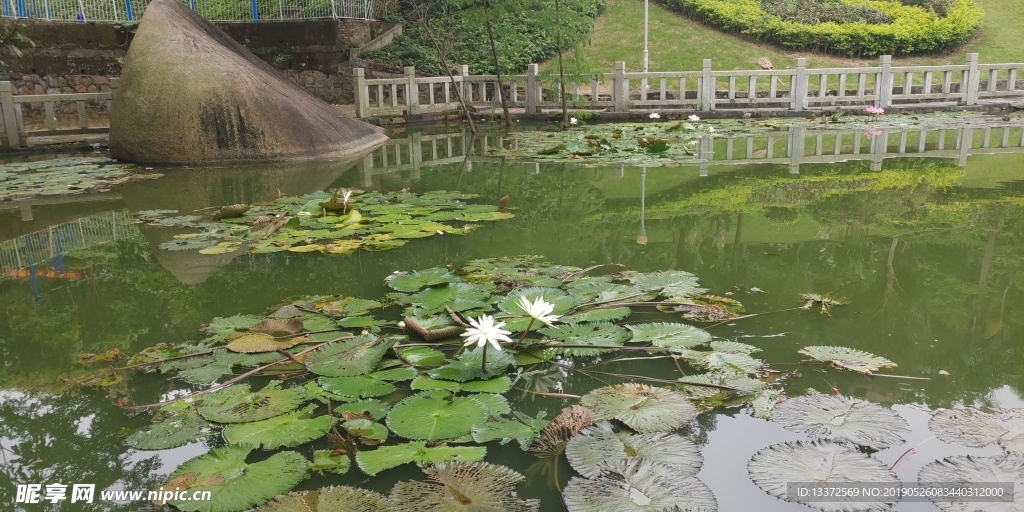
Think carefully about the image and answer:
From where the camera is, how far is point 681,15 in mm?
21703

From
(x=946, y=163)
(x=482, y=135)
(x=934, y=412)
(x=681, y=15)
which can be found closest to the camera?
(x=934, y=412)

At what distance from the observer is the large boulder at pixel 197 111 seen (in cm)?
827

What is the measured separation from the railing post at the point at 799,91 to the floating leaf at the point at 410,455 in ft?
45.4

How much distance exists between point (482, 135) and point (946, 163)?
22.8ft

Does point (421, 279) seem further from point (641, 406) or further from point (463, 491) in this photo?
point (463, 491)

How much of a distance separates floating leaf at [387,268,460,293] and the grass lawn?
15.9 m

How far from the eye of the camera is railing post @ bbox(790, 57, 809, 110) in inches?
549

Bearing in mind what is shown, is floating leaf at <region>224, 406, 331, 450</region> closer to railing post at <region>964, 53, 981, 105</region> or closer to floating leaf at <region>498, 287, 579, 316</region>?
floating leaf at <region>498, 287, 579, 316</region>

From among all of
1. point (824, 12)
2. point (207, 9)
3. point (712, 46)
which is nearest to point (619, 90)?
point (712, 46)

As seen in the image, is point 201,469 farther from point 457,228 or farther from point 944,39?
point 944,39

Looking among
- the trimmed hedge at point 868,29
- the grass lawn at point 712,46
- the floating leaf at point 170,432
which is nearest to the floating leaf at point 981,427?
the floating leaf at point 170,432

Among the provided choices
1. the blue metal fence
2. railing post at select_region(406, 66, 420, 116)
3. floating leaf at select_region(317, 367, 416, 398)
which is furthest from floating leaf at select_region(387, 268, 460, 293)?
the blue metal fence

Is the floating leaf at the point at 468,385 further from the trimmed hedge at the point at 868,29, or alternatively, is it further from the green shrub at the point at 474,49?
the trimmed hedge at the point at 868,29

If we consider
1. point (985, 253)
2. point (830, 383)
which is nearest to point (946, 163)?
point (985, 253)
